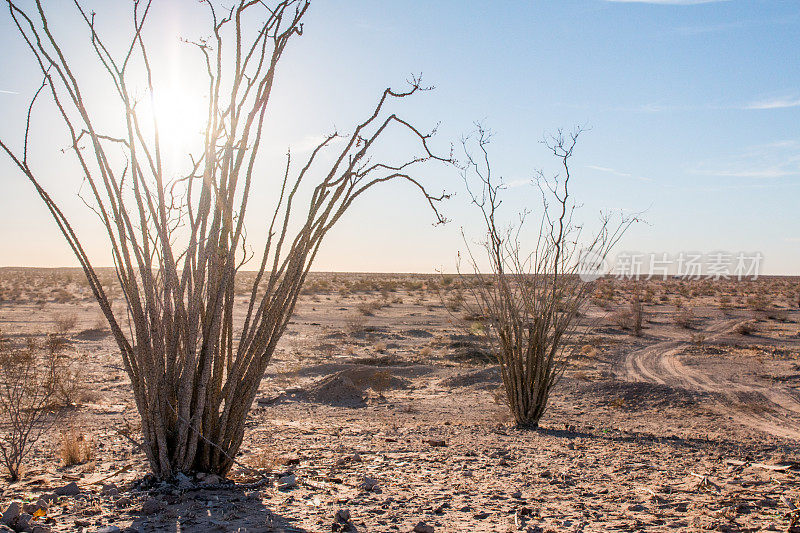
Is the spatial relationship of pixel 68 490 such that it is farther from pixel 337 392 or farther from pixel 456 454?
pixel 337 392

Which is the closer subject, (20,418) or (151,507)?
(151,507)

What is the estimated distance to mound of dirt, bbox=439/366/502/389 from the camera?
1223cm

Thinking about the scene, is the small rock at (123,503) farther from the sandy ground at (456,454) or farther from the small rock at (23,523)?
the small rock at (23,523)

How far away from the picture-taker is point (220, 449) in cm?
443

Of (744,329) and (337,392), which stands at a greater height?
(744,329)

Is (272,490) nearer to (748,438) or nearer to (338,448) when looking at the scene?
(338,448)

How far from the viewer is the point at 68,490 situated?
172 inches

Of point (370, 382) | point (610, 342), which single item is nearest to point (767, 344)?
point (610, 342)

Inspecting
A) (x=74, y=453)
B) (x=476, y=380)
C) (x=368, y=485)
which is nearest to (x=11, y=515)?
(x=74, y=453)

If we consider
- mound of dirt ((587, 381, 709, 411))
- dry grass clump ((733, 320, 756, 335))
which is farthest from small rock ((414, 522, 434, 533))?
dry grass clump ((733, 320, 756, 335))

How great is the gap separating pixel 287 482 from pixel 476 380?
8.27 m

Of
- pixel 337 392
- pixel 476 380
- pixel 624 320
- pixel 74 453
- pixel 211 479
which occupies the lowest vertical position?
pixel 337 392

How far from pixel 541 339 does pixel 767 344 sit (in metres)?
16.0

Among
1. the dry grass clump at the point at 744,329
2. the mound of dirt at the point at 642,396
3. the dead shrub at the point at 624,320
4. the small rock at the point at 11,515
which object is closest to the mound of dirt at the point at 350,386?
the mound of dirt at the point at 642,396
